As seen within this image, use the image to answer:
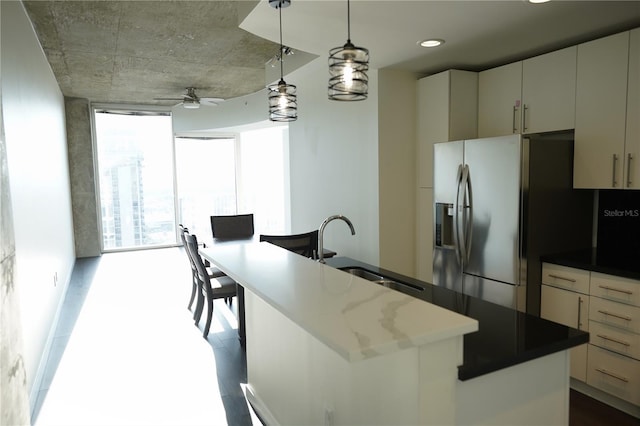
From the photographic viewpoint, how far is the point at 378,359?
1.54 meters

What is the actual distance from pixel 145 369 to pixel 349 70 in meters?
2.72

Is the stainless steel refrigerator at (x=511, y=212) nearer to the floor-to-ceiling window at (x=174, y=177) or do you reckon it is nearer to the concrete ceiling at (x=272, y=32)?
the concrete ceiling at (x=272, y=32)

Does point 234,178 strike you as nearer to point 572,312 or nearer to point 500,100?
point 500,100

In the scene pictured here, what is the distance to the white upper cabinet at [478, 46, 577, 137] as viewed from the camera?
310 cm

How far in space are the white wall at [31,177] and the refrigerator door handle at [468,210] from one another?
3.02 metres

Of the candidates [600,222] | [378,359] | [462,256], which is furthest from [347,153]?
[378,359]

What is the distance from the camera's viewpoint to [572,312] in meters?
2.86

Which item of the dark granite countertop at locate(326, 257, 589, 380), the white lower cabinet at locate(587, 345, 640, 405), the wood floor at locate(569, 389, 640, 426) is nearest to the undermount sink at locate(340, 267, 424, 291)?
the dark granite countertop at locate(326, 257, 589, 380)

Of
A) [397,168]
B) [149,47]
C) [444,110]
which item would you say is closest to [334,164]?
[397,168]

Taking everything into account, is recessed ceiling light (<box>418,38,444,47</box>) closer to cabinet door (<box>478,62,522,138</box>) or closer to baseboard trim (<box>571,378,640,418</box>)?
cabinet door (<box>478,62,522,138</box>)

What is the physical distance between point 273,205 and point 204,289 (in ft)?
18.6

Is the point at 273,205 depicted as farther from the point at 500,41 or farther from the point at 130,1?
the point at 500,41

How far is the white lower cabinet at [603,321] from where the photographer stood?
254 cm

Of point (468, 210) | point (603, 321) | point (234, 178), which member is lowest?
point (603, 321)
